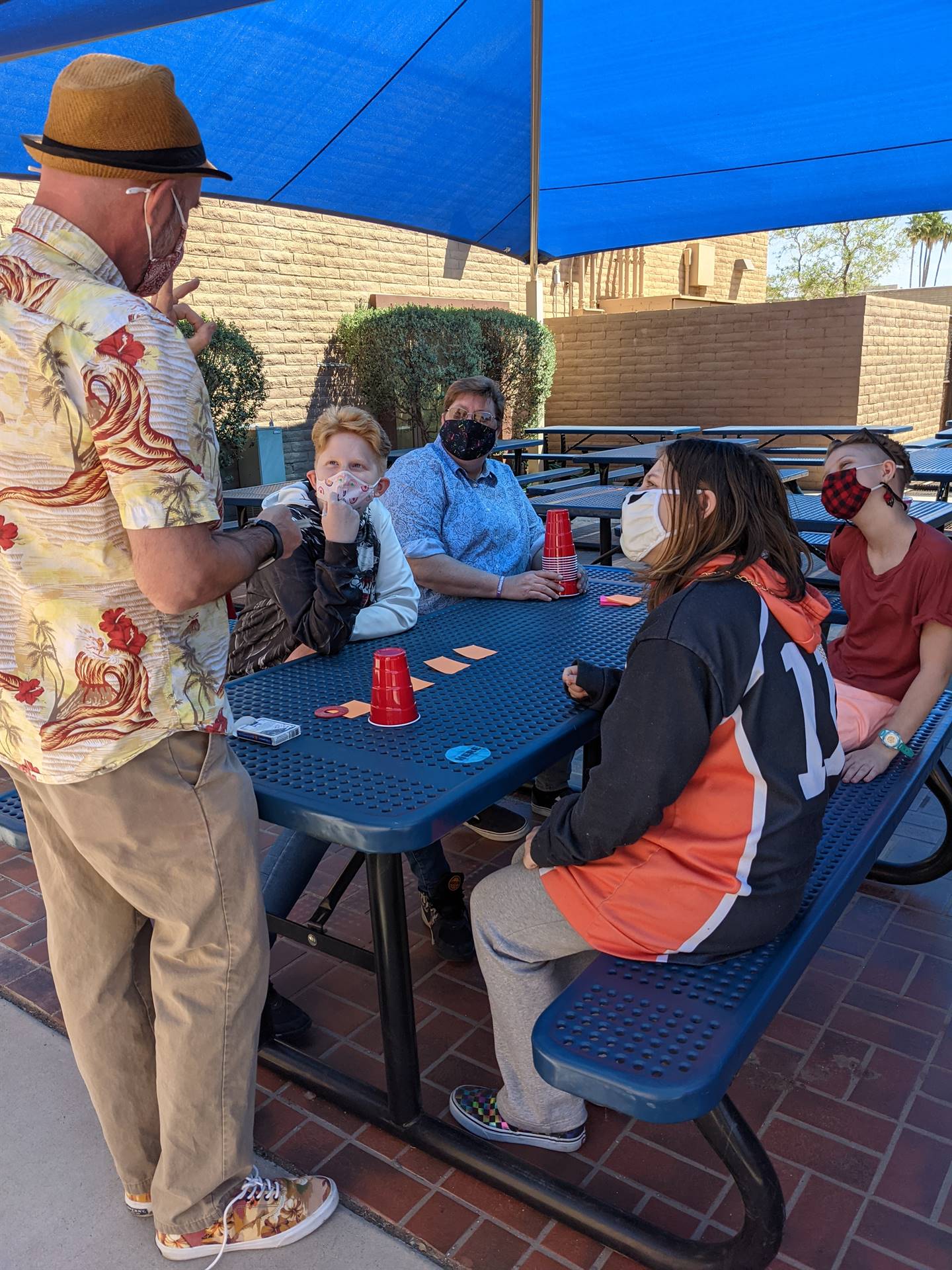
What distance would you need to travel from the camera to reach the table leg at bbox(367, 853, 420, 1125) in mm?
1839

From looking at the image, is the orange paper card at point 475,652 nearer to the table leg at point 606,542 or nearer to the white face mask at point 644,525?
the white face mask at point 644,525

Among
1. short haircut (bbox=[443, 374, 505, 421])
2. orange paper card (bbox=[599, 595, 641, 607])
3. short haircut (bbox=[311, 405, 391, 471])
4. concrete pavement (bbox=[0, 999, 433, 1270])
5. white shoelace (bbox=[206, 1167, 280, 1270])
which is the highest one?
short haircut (bbox=[443, 374, 505, 421])

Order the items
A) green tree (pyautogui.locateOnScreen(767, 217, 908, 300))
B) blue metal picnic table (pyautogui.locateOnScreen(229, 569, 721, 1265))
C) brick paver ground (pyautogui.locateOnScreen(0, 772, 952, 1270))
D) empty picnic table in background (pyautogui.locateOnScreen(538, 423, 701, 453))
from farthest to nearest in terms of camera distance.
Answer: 1. green tree (pyautogui.locateOnScreen(767, 217, 908, 300))
2. empty picnic table in background (pyautogui.locateOnScreen(538, 423, 701, 453))
3. brick paver ground (pyautogui.locateOnScreen(0, 772, 952, 1270))
4. blue metal picnic table (pyautogui.locateOnScreen(229, 569, 721, 1265))

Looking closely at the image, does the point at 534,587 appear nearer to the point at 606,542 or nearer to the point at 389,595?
the point at 389,595

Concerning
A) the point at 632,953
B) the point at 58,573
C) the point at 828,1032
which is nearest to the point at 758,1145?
the point at 632,953

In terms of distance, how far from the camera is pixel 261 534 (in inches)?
61.4

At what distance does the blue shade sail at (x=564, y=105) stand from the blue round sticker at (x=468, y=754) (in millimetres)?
2531

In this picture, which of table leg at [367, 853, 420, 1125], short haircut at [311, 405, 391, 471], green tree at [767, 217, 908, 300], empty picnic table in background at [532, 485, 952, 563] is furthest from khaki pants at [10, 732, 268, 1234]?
green tree at [767, 217, 908, 300]

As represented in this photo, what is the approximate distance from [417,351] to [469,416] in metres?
7.67

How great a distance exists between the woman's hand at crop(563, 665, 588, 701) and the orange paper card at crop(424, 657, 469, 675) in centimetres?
36

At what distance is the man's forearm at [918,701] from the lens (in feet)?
8.13

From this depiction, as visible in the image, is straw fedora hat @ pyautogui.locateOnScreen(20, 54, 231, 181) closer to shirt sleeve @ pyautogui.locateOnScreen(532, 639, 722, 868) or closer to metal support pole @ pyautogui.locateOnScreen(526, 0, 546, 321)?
shirt sleeve @ pyautogui.locateOnScreen(532, 639, 722, 868)

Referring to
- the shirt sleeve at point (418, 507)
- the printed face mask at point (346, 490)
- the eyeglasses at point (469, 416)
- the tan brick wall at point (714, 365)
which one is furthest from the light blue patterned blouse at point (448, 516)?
the tan brick wall at point (714, 365)

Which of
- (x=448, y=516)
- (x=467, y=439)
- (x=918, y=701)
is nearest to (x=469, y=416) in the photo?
(x=467, y=439)
